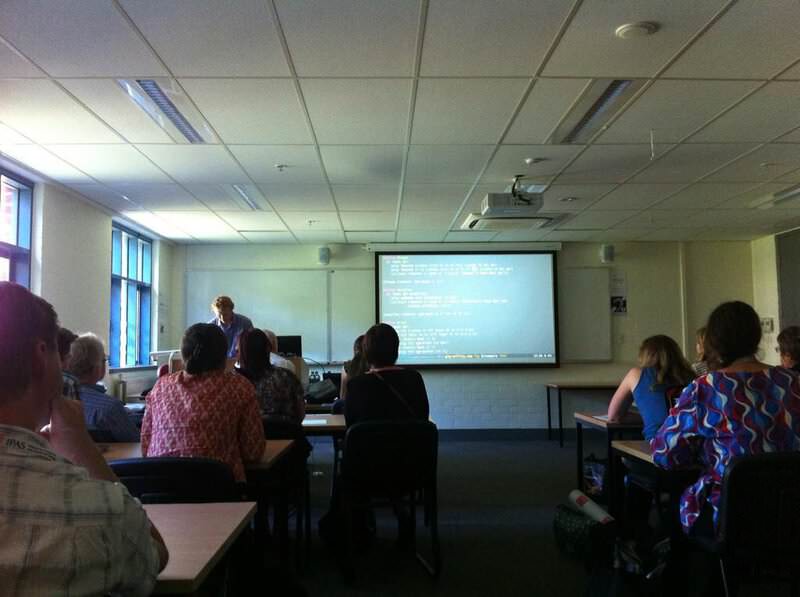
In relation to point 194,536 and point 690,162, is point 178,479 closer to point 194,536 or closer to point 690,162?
point 194,536

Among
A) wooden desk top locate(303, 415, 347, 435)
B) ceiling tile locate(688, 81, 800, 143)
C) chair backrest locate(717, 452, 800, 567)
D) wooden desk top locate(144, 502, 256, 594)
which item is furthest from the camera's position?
wooden desk top locate(303, 415, 347, 435)

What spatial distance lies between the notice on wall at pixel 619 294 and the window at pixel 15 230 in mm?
6724

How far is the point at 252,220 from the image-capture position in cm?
648

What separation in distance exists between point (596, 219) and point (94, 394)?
5.41 meters

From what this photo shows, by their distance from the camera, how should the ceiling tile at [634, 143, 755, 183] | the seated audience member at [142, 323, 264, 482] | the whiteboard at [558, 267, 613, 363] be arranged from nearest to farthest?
1. the seated audience member at [142, 323, 264, 482]
2. the ceiling tile at [634, 143, 755, 183]
3. the whiteboard at [558, 267, 613, 363]

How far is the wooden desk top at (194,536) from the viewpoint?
3.99 ft

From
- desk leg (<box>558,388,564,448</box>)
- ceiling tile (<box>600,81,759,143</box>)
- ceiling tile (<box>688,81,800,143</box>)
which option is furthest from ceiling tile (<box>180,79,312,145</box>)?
desk leg (<box>558,388,564,448</box>)

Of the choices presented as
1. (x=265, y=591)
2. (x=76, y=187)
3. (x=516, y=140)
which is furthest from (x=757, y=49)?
(x=76, y=187)

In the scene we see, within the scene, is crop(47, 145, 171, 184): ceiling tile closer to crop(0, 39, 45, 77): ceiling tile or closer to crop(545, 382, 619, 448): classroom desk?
crop(0, 39, 45, 77): ceiling tile

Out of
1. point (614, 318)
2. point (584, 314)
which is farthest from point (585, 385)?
point (614, 318)

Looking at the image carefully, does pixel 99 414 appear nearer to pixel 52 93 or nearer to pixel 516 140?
pixel 52 93

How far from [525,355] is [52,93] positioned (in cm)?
615

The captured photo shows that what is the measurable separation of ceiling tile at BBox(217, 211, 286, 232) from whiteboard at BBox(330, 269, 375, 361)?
1.28 m

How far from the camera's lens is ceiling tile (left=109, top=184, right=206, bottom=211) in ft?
16.7
